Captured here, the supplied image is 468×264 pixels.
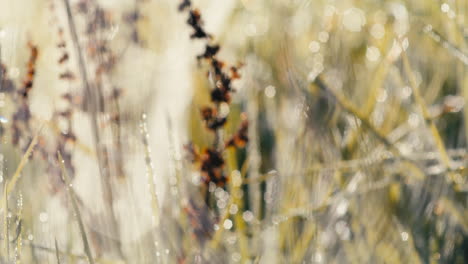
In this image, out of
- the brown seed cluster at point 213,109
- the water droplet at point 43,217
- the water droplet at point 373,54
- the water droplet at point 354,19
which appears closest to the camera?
the water droplet at point 43,217

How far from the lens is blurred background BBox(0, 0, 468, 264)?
683mm

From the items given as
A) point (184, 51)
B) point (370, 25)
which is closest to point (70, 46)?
point (184, 51)

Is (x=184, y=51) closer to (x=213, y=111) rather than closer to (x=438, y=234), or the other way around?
(x=213, y=111)

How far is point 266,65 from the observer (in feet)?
4.54

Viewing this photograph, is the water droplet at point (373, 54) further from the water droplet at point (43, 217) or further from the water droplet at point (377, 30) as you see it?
the water droplet at point (43, 217)

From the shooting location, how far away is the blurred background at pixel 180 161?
68 cm

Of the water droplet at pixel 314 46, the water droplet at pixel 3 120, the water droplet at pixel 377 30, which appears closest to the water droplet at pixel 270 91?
the water droplet at pixel 314 46

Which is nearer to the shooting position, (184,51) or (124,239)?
(124,239)

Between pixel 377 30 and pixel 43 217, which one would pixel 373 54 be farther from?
pixel 43 217

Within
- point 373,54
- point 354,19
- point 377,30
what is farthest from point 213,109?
point 354,19

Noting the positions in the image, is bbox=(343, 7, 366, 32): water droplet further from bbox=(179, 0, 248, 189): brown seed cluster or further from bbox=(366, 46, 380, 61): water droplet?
bbox=(179, 0, 248, 189): brown seed cluster

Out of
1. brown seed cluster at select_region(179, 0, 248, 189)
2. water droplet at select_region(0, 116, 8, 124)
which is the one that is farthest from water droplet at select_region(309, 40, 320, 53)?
water droplet at select_region(0, 116, 8, 124)

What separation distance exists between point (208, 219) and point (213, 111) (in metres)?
0.14

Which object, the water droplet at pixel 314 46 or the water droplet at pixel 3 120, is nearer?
the water droplet at pixel 3 120
